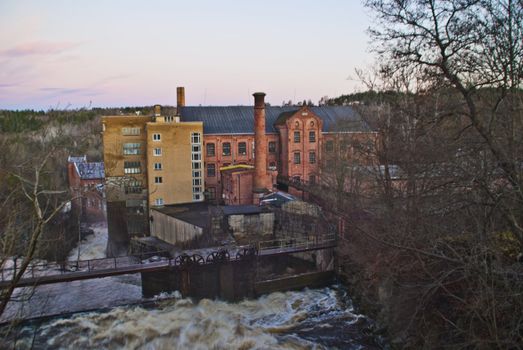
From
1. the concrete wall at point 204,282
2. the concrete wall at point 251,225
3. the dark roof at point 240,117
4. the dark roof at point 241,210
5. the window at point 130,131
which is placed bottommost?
the concrete wall at point 204,282

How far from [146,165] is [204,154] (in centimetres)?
454

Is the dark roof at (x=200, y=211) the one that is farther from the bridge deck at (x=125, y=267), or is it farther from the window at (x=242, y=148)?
the window at (x=242, y=148)

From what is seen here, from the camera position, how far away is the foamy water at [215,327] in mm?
15836

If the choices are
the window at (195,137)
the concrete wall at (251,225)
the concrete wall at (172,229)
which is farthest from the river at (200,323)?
the window at (195,137)

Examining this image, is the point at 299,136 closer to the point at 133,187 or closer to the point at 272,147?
the point at 272,147

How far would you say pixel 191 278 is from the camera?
64.4 ft

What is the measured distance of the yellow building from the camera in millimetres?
33062

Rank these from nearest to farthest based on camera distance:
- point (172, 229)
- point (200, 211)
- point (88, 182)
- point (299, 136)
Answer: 1. point (172, 229)
2. point (200, 211)
3. point (299, 136)
4. point (88, 182)

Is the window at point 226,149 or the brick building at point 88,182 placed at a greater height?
the window at point 226,149

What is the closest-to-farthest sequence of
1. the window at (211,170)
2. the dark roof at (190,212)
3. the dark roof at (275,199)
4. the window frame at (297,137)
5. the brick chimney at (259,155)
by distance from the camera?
the dark roof at (190,212)
the dark roof at (275,199)
the brick chimney at (259,155)
the window at (211,170)
the window frame at (297,137)

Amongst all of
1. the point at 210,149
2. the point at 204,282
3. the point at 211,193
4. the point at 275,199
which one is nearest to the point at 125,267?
the point at 204,282

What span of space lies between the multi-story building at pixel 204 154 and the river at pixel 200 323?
12391mm

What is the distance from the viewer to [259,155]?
105 feet

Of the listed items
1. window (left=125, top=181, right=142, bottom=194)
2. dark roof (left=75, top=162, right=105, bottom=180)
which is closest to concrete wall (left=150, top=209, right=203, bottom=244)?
window (left=125, top=181, right=142, bottom=194)
